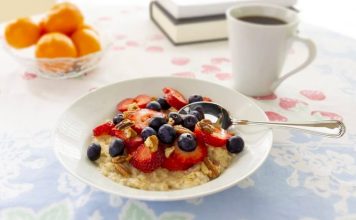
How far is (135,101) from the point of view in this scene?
83 centimetres

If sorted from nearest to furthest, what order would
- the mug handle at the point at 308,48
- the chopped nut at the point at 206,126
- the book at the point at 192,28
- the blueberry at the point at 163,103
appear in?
the chopped nut at the point at 206,126 → the blueberry at the point at 163,103 → the mug handle at the point at 308,48 → the book at the point at 192,28

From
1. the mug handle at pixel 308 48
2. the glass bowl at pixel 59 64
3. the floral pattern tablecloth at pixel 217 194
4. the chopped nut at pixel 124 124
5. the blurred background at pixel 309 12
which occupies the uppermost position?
the mug handle at pixel 308 48

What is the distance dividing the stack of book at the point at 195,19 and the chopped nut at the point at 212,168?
569mm

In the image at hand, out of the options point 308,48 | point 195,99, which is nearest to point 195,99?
point 195,99

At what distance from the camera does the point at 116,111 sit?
2.75ft

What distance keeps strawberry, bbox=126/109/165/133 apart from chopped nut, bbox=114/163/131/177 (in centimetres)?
8

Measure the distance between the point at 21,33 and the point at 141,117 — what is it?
481 millimetres

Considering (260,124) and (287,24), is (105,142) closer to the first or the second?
(260,124)

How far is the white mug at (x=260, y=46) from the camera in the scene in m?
0.89

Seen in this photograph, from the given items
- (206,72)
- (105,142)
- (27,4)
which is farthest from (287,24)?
(27,4)

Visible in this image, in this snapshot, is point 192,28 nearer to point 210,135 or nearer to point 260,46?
point 260,46

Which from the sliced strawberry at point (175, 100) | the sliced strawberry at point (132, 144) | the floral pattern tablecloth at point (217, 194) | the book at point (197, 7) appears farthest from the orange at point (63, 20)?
the sliced strawberry at point (132, 144)

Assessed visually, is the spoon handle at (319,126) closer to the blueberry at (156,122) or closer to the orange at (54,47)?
→ the blueberry at (156,122)

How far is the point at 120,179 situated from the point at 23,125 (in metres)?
0.32
